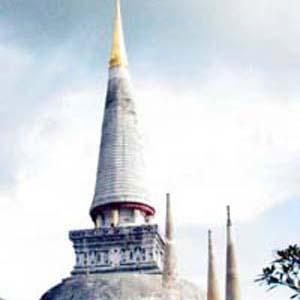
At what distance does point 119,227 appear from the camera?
191 feet

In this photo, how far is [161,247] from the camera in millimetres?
59781

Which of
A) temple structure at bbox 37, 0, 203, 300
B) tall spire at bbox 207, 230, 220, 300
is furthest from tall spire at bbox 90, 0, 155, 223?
tall spire at bbox 207, 230, 220, 300

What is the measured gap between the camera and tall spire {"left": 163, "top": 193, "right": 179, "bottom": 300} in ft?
118

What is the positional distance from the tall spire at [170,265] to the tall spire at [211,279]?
151cm

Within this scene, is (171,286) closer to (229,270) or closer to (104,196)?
(229,270)

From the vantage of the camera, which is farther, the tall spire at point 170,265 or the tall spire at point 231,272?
the tall spire at point 170,265

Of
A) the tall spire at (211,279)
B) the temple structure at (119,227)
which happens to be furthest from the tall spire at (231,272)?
the temple structure at (119,227)

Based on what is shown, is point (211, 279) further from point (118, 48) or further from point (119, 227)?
point (118, 48)

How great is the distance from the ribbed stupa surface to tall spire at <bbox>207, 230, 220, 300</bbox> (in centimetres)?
2325

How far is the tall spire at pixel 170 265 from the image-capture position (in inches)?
1413

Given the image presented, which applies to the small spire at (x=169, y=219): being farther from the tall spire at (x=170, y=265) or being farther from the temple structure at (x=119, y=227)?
the temple structure at (x=119, y=227)

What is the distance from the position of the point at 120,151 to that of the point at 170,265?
24.0 metres

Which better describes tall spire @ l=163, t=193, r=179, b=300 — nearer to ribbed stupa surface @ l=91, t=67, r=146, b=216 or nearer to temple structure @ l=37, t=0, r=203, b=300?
temple structure @ l=37, t=0, r=203, b=300

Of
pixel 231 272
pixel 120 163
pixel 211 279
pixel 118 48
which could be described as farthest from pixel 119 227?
pixel 231 272
